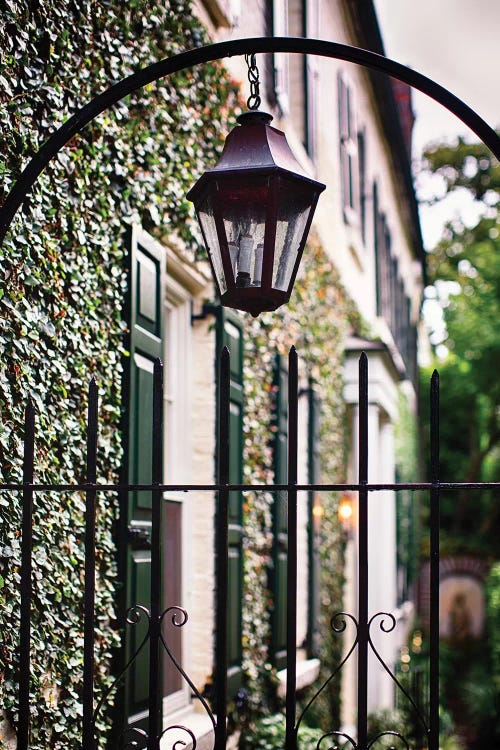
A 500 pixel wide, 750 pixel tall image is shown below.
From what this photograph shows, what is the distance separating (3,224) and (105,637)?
A: 1.84 m

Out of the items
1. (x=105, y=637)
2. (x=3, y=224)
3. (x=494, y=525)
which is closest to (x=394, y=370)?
(x=105, y=637)

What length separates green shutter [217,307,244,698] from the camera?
6.02m

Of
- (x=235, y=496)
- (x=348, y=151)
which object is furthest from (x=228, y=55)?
(x=348, y=151)

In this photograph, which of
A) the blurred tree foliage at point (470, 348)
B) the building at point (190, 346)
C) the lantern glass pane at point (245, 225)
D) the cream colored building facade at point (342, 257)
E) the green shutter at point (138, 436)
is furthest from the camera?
the blurred tree foliage at point (470, 348)

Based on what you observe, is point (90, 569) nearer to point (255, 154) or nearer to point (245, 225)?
point (245, 225)

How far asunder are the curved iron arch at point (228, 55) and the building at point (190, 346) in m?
0.42

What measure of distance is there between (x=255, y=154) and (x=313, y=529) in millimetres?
5317

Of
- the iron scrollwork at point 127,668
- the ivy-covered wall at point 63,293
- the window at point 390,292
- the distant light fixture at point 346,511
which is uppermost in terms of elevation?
the window at point 390,292

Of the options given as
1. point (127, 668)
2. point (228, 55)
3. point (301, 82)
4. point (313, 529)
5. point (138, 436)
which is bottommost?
point (127, 668)

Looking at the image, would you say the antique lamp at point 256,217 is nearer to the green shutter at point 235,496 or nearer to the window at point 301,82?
the green shutter at point 235,496

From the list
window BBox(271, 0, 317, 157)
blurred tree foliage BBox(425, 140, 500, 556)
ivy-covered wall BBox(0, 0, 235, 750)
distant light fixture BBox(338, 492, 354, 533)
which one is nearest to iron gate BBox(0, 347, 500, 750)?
ivy-covered wall BBox(0, 0, 235, 750)

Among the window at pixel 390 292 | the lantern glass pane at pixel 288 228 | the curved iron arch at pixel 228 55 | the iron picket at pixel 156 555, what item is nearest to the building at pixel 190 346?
the curved iron arch at pixel 228 55

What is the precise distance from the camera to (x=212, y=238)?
357 cm

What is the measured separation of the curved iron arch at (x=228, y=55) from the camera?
11.0 feet
